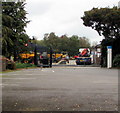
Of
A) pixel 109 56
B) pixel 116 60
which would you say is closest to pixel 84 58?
pixel 109 56

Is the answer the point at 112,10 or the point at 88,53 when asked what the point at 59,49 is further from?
the point at 112,10

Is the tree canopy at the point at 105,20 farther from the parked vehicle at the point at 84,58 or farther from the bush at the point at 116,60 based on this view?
the parked vehicle at the point at 84,58

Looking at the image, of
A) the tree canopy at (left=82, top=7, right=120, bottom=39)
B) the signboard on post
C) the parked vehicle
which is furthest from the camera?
the parked vehicle

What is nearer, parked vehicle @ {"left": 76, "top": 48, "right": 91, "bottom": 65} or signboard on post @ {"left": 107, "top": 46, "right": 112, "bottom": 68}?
signboard on post @ {"left": 107, "top": 46, "right": 112, "bottom": 68}

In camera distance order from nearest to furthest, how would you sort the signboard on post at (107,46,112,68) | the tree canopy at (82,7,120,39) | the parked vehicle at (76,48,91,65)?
the tree canopy at (82,7,120,39), the signboard on post at (107,46,112,68), the parked vehicle at (76,48,91,65)

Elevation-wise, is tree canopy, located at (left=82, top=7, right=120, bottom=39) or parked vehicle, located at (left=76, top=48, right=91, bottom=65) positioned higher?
tree canopy, located at (left=82, top=7, right=120, bottom=39)

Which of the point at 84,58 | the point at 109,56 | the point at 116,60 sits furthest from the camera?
the point at 84,58

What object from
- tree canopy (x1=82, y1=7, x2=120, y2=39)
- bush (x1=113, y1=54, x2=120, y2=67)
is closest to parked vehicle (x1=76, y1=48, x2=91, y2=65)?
tree canopy (x1=82, y1=7, x2=120, y2=39)

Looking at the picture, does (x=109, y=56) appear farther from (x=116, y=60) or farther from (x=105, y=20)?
(x=105, y=20)

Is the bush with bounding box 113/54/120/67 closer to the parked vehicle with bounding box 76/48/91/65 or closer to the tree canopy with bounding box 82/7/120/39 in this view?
the tree canopy with bounding box 82/7/120/39

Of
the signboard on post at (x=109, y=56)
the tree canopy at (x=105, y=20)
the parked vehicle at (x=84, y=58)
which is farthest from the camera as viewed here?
the parked vehicle at (x=84, y=58)

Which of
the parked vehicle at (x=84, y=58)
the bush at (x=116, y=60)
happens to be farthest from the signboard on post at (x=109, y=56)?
the parked vehicle at (x=84, y=58)

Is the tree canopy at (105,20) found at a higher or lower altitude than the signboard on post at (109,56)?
higher

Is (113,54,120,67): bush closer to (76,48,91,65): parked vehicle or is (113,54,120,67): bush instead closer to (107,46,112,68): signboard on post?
(107,46,112,68): signboard on post
